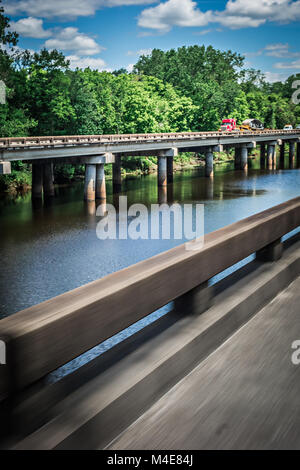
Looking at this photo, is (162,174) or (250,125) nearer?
(162,174)

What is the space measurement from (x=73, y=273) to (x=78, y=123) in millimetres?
38975

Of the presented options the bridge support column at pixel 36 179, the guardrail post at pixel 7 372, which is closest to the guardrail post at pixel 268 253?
the guardrail post at pixel 7 372

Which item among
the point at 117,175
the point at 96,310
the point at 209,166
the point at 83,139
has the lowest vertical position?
the point at 117,175

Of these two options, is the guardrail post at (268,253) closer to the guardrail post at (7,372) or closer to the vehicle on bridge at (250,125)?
the guardrail post at (7,372)

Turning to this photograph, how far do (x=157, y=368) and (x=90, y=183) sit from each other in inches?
1380

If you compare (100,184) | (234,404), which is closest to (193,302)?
(234,404)

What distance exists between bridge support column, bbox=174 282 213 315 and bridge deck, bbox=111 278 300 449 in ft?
1.10

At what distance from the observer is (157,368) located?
10.1ft

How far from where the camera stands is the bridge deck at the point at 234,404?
258cm

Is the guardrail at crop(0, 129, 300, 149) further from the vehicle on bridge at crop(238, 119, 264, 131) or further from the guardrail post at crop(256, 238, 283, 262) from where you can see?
the guardrail post at crop(256, 238, 283, 262)

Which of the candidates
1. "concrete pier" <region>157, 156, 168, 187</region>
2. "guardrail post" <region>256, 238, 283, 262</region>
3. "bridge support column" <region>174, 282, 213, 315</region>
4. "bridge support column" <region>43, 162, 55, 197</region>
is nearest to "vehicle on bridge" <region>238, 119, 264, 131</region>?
"concrete pier" <region>157, 156, 168, 187</region>

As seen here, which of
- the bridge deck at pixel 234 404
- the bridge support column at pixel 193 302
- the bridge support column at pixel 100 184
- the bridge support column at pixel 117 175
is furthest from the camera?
the bridge support column at pixel 117 175

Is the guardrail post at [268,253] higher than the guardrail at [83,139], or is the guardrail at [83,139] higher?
the guardrail at [83,139]

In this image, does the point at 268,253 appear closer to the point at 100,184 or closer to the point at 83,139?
the point at 100,184
